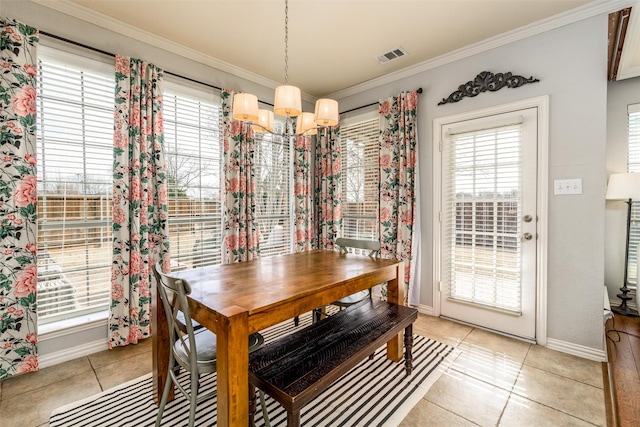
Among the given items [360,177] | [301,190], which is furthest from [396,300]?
[301,190]

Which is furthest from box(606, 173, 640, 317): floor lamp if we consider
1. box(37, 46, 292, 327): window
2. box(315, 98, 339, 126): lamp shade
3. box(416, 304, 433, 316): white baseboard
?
box(37, 46, 292, 327): window

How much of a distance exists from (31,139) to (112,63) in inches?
36.7

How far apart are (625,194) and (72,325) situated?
524cm

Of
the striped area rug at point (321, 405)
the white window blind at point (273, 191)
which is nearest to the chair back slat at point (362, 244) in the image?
the striped area rug at point (321, 405)

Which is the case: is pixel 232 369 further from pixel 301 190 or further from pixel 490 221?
pixel 301 190

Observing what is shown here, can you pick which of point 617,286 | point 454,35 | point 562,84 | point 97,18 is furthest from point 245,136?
point 617,286

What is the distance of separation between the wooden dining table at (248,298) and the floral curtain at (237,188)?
100 cm

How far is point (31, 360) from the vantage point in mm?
2086

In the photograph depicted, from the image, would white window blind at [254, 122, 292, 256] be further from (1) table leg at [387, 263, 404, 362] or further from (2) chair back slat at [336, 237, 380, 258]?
(1) table leg at [387, 263, 404, 362]

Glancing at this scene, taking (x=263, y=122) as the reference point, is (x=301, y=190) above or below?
below

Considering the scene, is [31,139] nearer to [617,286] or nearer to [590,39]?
[590,39]

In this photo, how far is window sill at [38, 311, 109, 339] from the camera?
2.21 m

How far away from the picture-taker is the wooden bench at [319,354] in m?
1.25

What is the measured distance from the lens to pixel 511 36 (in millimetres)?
2604
